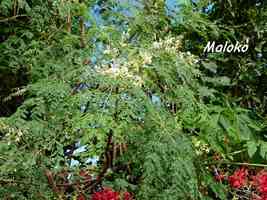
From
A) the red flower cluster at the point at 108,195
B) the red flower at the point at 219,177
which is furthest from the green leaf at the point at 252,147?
the red flower cluster at the point at 108,195

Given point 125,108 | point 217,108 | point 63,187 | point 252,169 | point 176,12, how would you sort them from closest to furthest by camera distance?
point 125,108 < point 63,187 < point 217,108 < point 252,169 < point 176,12

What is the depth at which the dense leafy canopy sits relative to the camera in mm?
1739

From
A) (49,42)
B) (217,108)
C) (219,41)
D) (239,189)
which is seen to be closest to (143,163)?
(217,108)

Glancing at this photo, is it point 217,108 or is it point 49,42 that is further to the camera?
point 49,42

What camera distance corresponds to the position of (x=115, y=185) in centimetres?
227

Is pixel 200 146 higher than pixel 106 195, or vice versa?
pixel 200 146

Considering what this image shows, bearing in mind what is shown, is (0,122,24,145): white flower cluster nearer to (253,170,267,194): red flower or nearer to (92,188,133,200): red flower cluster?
(92,188,133,200): red flower cluster

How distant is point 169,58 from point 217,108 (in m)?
0.56

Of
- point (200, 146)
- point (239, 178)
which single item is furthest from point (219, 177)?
point (200, 146)

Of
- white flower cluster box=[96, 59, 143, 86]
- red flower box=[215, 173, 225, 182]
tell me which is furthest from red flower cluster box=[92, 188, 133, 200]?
red flower box=[215, 173, 225, 182]

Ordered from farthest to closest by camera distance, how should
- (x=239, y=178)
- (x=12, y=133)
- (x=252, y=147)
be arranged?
(x=239, y=178), (x=252, y=147), (x=12, y=133)

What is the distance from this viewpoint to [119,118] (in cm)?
171

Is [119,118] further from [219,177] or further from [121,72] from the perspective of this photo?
[219,177]

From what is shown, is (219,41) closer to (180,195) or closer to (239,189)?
(239,189)
